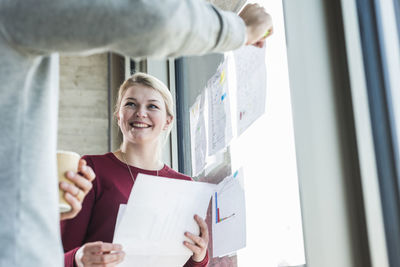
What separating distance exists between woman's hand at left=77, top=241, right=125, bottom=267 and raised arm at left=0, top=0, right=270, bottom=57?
0.73m

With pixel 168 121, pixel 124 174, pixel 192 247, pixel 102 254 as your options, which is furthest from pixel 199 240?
pixel 168 121

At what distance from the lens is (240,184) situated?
150 cm

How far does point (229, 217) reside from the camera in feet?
5.10

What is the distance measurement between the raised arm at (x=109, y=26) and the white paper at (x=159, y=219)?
Answer: 0.65m

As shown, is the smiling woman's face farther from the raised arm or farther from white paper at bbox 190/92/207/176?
the raised arm

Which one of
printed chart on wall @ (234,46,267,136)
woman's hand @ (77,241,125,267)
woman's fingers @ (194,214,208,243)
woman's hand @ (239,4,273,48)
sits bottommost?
woman's hand @ (77,241,125,267)

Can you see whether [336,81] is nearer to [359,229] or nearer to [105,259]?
[359,229]

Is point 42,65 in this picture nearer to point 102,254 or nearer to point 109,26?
point 109,26

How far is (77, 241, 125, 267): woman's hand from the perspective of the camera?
1.25m

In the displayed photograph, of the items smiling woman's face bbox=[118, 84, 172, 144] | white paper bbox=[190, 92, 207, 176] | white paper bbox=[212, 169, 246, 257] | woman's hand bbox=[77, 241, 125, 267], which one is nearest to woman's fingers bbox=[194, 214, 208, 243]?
white paper bbox=[212, 169, 246, 257]

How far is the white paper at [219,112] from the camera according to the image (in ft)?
5.54

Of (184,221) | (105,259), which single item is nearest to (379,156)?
(184,221)

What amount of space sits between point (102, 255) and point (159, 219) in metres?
0.18

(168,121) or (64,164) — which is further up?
(168,121)
